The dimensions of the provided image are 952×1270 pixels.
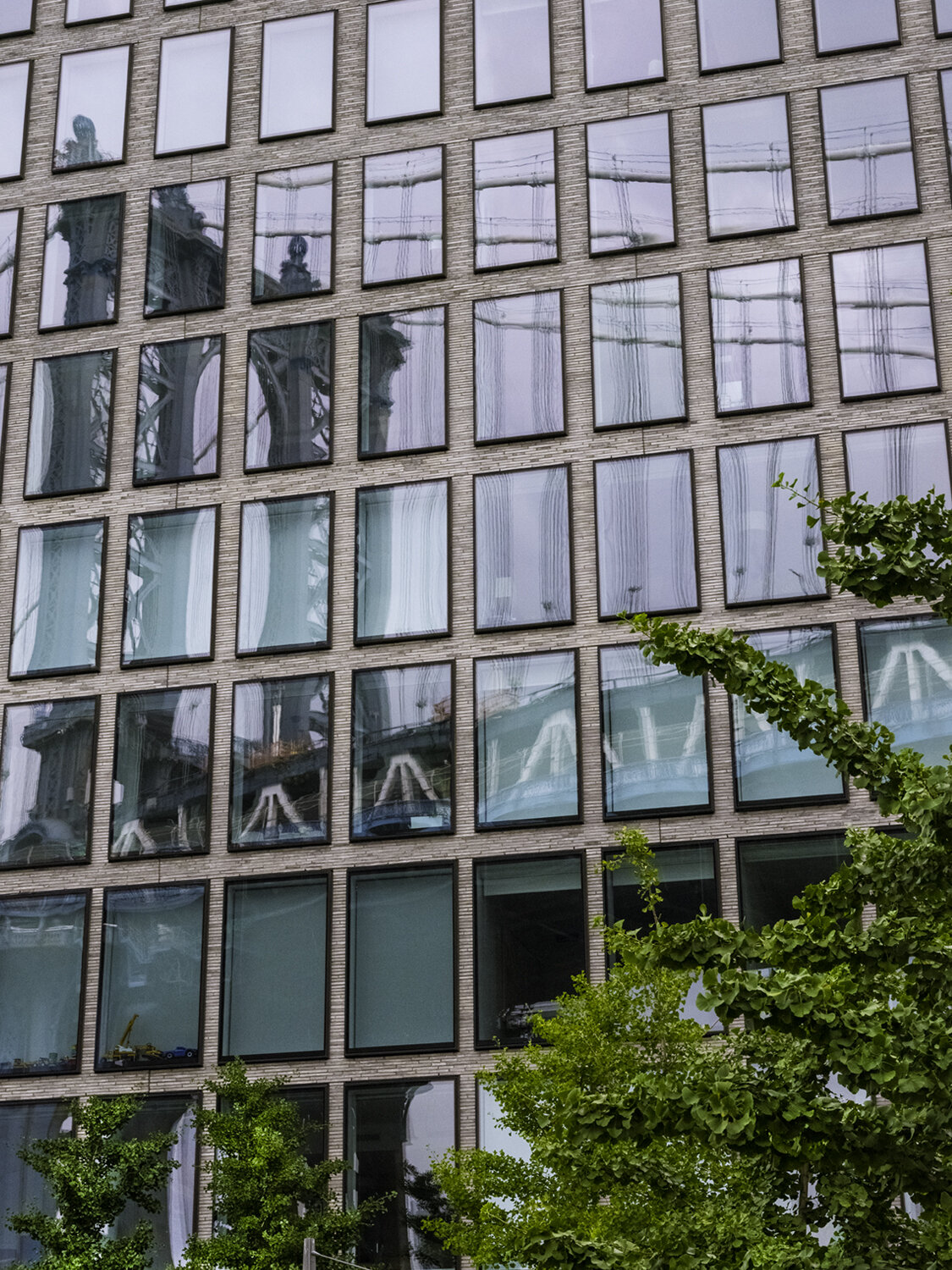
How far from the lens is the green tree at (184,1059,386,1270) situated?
26547 mm

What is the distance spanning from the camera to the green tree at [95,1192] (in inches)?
1105

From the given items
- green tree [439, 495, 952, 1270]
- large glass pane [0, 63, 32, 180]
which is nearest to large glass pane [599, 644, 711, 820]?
large glass pane [0, 63, 32, 180]

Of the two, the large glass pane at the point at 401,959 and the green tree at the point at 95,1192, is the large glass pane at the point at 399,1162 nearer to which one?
the large glass pane at the point at 401,959

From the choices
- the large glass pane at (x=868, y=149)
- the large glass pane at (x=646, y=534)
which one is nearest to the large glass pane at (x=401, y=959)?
the large glass pane at (x=646, y=534)

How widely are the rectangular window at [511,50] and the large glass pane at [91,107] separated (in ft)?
29.9

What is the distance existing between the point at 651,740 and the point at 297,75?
62.2ft

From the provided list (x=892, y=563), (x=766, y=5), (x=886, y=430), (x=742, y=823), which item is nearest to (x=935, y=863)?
(x=892, y=563)

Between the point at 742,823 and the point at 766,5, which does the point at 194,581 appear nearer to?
the point at 742,823

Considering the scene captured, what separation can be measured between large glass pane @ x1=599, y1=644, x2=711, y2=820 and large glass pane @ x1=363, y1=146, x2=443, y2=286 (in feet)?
35.3

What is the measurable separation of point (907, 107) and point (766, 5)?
14.2 ft

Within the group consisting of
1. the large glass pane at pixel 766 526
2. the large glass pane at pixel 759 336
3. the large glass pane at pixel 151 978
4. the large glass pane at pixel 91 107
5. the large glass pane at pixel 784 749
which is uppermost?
the large glass pane at pixel 91 107

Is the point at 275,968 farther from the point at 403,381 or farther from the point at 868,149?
the point at 868,149

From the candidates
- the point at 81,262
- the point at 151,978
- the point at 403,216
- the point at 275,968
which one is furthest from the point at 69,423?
the point at 275,968

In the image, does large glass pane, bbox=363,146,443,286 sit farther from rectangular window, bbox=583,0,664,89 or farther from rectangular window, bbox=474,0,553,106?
rectangular window, bbox=583,0,664,89
